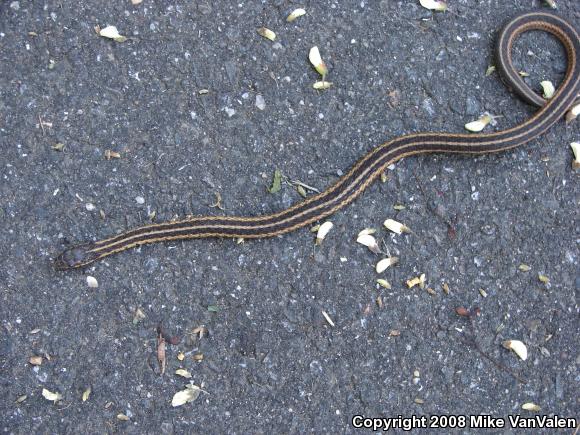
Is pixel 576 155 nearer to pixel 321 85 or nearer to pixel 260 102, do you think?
pixel 321 85

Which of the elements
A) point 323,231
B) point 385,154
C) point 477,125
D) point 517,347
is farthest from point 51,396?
point 477,125

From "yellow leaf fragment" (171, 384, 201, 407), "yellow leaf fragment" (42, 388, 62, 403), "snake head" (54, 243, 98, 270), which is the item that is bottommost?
"yellow leaf fragment" (42, 388, 62, 403)

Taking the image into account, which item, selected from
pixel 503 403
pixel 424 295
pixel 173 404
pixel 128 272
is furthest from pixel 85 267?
pixel 503 403

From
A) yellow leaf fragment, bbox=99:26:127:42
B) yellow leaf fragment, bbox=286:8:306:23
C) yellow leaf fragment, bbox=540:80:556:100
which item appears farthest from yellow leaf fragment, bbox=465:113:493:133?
yellow leaf fragment, bbox=99:26:127:42

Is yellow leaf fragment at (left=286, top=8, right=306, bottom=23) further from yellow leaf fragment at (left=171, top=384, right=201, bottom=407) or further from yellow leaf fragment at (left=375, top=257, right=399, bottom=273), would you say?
yellow leaf fragment at (left=171, top=384, right=201, bottom=407)

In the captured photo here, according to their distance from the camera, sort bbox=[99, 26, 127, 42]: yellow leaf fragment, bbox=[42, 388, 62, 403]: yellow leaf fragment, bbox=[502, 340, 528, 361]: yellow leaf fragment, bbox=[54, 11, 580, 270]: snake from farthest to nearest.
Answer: bbox=[99, 26, 127, 42]: yellow leaf fragment, bbox=[502, 340, 528, 361]: yellow leaf fragment, bbox=[54, 11, 580, 270]: snake, bbox=[42, 388, 62, 403]: yellow leaf fragment
